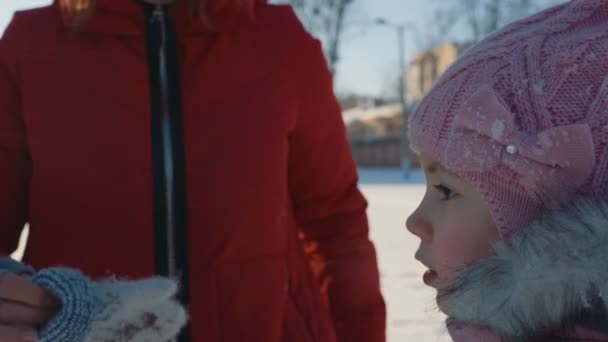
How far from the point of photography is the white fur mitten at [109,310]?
91cm

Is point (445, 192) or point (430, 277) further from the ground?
point (445, 192)

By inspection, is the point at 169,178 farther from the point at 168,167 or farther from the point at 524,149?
the point at 524,149

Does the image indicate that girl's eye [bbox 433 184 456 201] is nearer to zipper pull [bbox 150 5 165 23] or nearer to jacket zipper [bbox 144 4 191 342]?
jacket zipper [bbox 144 4 191 342]

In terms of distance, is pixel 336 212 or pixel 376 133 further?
pixel 376 133

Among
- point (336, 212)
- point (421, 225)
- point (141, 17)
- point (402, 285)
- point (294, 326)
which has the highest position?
point (141, 17)

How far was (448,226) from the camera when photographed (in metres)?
0.95

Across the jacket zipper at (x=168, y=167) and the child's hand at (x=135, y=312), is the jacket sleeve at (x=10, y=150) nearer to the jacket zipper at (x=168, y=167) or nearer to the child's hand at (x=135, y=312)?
the jacket zipper at (x=168, y=167)

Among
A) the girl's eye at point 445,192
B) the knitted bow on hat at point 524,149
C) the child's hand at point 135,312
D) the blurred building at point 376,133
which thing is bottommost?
the blurred building at point 376,133

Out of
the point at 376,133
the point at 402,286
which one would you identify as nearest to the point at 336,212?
the point at 402,286

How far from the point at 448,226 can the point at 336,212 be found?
558 mm

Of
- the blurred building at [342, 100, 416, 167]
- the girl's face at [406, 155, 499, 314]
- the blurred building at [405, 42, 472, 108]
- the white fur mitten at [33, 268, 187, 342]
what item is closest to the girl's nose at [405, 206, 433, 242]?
the girl's face at [406, 155, 499, 314]

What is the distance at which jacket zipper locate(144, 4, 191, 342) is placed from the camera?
4.17 ft

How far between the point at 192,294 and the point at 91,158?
0.87 feet

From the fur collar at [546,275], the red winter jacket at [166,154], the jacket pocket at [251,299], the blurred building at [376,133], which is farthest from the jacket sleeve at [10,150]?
the blurred building at [376,133]
